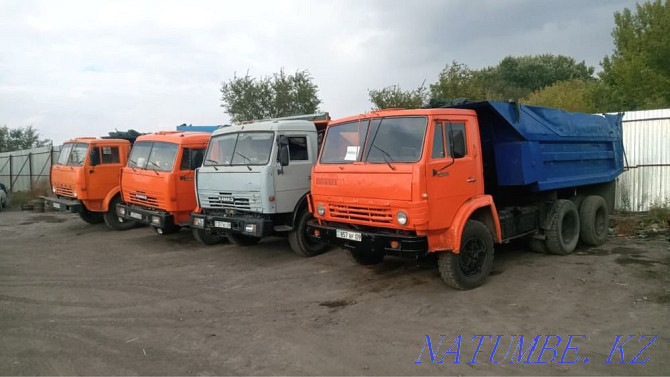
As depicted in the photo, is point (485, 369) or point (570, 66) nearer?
point (485, 369)

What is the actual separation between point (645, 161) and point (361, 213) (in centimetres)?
879

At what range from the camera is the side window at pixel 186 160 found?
31.0ft

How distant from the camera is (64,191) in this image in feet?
39.5

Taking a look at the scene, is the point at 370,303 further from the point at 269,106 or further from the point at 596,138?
the point at 269,106

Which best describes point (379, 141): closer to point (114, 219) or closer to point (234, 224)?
point (234, 224)

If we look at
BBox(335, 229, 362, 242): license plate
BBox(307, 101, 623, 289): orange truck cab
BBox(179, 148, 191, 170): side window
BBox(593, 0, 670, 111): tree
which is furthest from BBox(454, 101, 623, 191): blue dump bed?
BBox(593, 0, 670, 111): tree

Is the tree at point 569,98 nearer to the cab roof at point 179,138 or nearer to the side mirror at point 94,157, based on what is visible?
the cab roof at point 179,138

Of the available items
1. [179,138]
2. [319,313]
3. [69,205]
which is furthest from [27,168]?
[319,313]

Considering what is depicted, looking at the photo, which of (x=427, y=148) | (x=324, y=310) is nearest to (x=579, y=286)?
(x=427, y=148)

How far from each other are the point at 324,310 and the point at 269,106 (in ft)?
77.8

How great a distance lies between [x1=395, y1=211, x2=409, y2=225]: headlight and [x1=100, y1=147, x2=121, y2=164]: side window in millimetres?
8941

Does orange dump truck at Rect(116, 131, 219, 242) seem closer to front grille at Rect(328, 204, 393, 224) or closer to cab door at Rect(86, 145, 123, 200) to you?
cab door at Rect(86, 145, 123, 200)

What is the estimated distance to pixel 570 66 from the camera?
3966 centimetres

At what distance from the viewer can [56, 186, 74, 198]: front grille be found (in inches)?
461
